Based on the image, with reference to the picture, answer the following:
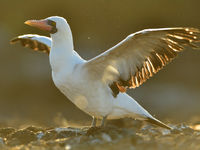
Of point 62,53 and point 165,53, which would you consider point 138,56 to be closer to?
point 165,53

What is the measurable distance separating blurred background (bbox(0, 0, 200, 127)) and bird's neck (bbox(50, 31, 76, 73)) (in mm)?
4893

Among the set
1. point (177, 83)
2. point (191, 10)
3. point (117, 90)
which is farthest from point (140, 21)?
point (117, 90)

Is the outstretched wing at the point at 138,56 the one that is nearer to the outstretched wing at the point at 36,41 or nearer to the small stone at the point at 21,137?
the small stone at the point at 21,137

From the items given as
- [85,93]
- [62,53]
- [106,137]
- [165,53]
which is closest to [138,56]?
[165,53]

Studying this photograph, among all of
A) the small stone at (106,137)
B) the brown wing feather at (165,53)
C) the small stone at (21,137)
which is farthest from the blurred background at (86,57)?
the small stone at (106,137)

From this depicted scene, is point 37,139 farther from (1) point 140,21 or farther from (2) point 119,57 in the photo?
(1) point 140,21

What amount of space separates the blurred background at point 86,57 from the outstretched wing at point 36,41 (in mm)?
2839

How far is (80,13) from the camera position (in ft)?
72.8

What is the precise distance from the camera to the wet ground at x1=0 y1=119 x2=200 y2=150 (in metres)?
8.56

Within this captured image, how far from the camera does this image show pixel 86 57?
19.8 m

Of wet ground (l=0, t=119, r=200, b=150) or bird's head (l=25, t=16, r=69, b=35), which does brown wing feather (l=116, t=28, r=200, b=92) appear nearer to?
wet ground (l=0, t=119, r=200, b=150)

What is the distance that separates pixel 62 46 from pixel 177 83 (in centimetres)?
1029

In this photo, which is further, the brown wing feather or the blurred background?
the blurred background

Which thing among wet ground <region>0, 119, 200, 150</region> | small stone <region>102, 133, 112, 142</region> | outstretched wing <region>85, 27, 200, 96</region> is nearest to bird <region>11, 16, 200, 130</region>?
outstretched wing <region>85, 27, 200, 96</region>
